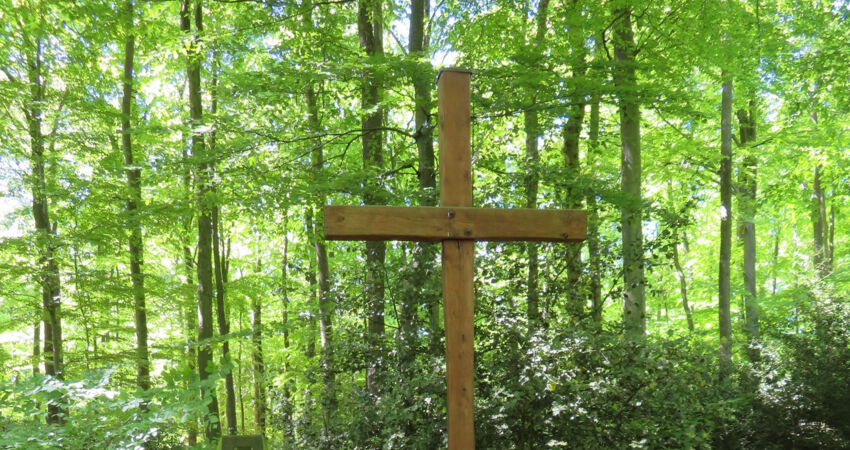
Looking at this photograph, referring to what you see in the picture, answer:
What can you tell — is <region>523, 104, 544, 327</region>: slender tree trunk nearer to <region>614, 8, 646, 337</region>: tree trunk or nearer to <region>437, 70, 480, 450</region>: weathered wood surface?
<region>614, 8, 646, 337</region>: tree trunk

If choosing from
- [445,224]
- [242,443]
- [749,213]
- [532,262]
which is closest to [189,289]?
[242,443]

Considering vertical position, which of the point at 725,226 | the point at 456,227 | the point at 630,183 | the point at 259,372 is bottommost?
the point at 259,372

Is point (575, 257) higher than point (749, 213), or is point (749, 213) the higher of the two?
point (749, 213)

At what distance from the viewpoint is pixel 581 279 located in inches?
196

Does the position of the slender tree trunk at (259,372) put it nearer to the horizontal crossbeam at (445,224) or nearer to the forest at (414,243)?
the forest at (414,243)

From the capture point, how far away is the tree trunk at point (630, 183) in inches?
206

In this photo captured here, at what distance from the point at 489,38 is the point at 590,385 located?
427 cm

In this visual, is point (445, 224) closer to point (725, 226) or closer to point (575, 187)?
point (575, 187)

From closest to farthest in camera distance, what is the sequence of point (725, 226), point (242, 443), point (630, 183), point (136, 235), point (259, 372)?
point (242, 443) < point (630, 183) < point (136, 235) < point (725, 226) < point (259, 372)

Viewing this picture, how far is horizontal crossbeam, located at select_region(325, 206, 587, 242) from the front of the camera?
280cm

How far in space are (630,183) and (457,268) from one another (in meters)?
5.10

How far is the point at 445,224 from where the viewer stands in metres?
2.90

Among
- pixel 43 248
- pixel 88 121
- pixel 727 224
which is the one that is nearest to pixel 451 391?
pixel 43 248

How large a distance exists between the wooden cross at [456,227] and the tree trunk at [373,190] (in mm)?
1788
